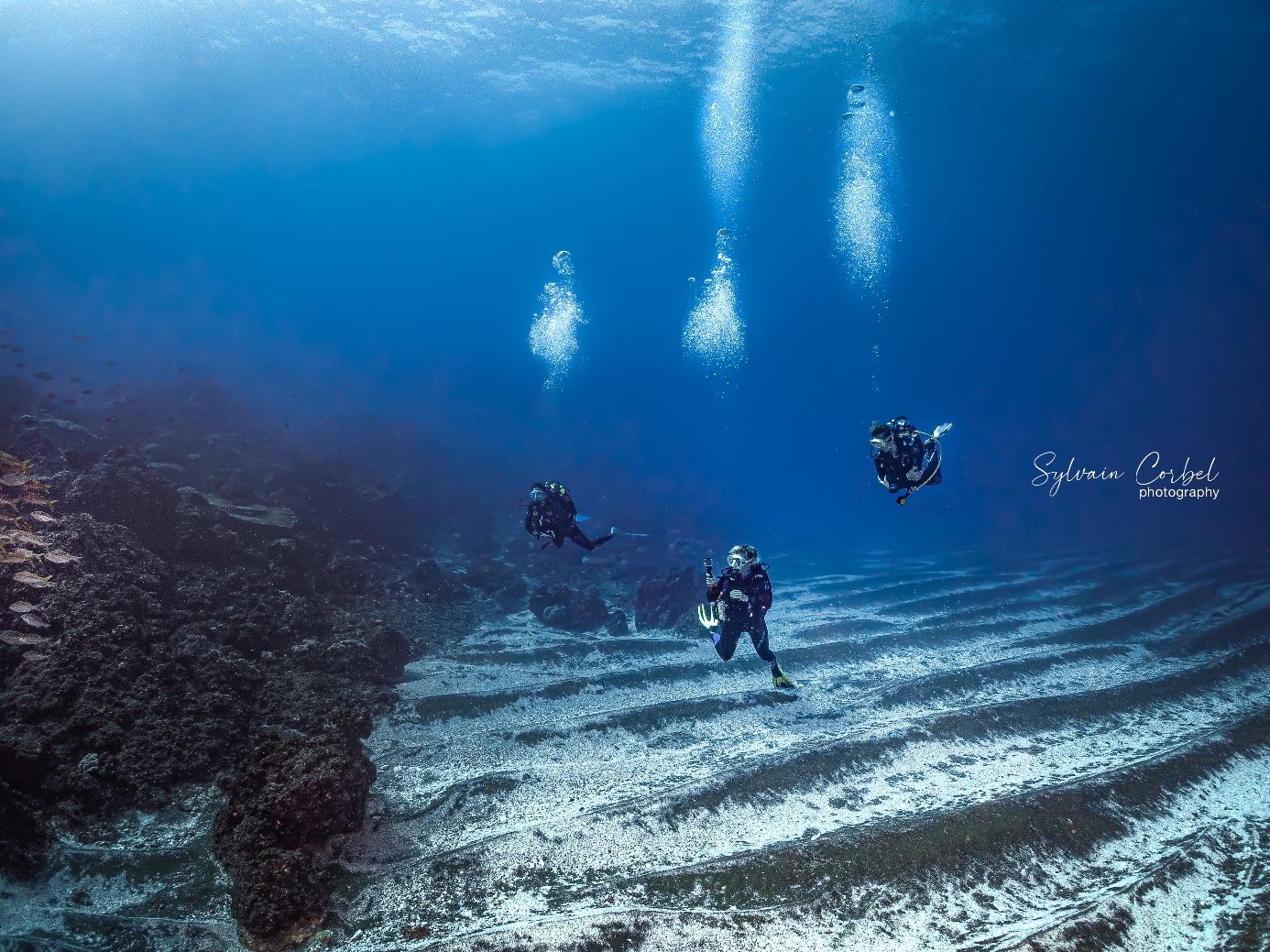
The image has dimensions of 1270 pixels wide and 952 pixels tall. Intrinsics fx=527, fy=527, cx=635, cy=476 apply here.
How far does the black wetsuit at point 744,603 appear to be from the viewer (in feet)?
29.7

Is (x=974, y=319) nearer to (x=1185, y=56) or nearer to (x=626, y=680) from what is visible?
(x=1185, y=56)

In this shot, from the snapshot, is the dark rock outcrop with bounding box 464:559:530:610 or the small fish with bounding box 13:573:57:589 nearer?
the small fish with bounding box 13:573:57:589

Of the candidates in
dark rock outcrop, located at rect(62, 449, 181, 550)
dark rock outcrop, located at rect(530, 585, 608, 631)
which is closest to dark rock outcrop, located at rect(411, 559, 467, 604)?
dark rock outcrop, located at rect(530, 585, 608, 631)

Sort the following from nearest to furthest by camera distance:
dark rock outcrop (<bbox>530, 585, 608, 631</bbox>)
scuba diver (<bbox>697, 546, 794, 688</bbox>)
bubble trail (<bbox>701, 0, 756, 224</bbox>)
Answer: scuba diver (<bbox>697, 546, 794, 688</bbox>) < dark rock outcrop (<bbox>530, 585, 608, 631</bbox>) < bubble trail (<bbox>701, 0, 756, 224</bbox>)

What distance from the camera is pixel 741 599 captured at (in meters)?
9.09

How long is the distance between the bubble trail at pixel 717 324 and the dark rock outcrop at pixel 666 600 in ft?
391

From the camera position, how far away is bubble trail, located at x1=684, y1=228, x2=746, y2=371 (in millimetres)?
135075

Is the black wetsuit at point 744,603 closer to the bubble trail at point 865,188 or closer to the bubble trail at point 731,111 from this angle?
the bubble trail at point 731,111

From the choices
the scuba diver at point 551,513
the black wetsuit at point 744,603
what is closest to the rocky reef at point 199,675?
the scuba diver at point 551,513

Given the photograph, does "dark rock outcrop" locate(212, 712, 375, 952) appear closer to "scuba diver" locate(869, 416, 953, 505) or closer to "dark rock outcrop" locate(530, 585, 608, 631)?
"dark rock outcrop" locate(530, 585, 608, 631)

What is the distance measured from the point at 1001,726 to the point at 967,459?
99.2 metres

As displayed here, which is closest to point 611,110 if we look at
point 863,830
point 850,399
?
point 863,830

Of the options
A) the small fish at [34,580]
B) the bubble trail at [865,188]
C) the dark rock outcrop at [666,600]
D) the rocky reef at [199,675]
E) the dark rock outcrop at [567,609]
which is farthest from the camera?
the bubble trail at [865,188]

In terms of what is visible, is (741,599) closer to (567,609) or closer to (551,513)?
(551,513)
